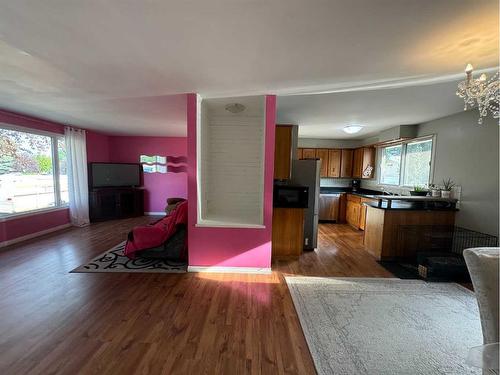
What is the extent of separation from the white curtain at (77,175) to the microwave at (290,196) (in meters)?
4.71

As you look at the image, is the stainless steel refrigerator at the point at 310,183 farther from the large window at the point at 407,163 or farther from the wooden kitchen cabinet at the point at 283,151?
the large window at the point at 407,163

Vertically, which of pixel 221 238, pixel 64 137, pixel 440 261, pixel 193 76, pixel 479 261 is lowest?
pixel 440 261

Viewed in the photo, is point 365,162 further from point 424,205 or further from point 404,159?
point 424,205

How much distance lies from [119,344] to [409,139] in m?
5.55

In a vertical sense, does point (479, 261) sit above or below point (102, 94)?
below

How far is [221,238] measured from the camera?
288 cm

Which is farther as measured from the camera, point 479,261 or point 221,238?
point 221,238

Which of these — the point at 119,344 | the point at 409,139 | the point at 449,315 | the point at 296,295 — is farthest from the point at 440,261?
the point at 119,344

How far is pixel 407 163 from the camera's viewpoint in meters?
4.73

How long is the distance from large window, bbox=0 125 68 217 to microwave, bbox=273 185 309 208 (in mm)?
4657

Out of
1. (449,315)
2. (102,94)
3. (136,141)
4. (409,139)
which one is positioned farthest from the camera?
(136,141)

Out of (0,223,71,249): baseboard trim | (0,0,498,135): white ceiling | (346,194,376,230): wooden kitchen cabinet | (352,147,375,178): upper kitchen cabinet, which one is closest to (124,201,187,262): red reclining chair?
(0,0,498,135): white ceiling

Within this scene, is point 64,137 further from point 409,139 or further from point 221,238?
point 409,139

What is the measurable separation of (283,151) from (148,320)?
272 centimetres
